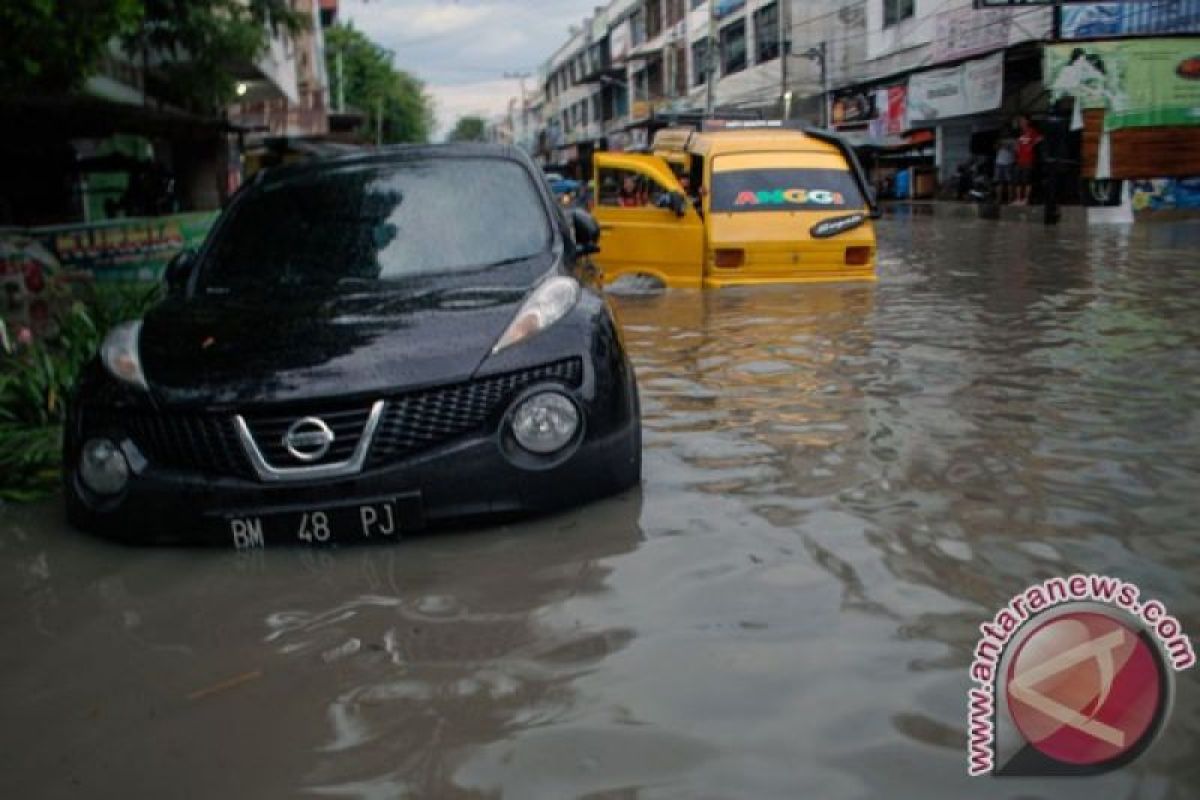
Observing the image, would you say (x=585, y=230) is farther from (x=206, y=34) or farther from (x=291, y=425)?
(x=206, y=34)

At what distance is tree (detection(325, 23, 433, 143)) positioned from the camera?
6875 cm

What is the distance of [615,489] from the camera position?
4.04m

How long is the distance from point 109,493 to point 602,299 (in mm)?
1914

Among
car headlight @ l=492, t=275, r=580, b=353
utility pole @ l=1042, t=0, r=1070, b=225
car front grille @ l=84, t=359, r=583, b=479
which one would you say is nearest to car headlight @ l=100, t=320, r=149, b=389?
car front grille @ l=84, t=359, r=583, b=479

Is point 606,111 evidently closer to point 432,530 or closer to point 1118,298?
point 1118,298

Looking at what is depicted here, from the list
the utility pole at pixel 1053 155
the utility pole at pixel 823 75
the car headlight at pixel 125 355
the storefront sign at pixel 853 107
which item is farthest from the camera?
the utility pole at pixel 823 75

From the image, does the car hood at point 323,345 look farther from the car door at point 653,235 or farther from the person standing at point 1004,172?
the person standing at point 1004,172

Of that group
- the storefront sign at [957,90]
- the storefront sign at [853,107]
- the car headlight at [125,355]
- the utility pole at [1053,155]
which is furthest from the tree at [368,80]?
the car headlight at [125,355]

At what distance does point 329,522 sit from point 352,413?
36 cm

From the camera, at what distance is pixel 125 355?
398 centimetres

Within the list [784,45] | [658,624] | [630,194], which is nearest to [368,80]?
[784,45]

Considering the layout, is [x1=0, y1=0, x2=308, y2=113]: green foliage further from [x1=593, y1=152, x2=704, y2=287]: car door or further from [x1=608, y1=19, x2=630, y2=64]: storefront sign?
[x1=608, y1=19, x2=630, y2=64]: storefront sign

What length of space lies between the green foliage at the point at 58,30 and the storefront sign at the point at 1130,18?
1913 centimetres

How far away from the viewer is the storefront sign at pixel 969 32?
995 inches
